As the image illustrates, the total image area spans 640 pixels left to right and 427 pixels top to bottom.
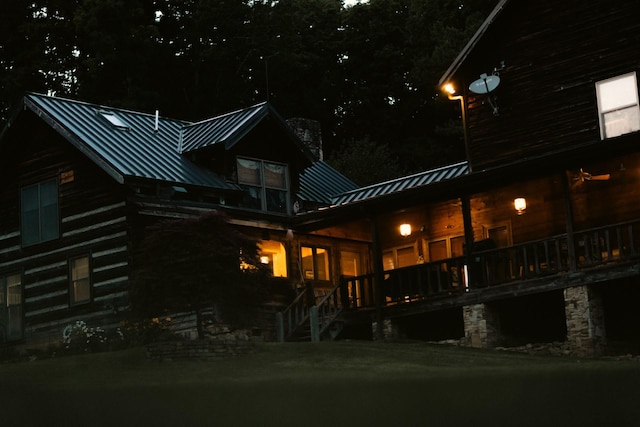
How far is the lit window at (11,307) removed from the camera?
39.0 metres

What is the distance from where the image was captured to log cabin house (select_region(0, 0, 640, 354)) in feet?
107

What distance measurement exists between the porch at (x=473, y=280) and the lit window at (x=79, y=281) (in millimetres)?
5771

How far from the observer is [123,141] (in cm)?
3794

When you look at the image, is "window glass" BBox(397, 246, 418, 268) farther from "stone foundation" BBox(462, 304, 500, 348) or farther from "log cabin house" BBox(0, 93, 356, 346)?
"stone foundation" BBox(462, 304, 500, 348)

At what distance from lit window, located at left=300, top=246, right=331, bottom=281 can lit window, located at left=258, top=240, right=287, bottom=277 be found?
835mm

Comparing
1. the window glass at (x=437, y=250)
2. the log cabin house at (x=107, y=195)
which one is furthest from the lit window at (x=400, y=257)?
the log cabin house at (x=107, y=195)

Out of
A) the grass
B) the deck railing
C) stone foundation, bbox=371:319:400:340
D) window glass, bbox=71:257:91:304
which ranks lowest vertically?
the grass

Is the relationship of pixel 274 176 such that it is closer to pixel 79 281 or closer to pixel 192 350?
pixel 79 281

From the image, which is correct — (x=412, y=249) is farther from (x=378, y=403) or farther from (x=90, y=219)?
(x=378, y=403)

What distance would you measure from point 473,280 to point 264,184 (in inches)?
341

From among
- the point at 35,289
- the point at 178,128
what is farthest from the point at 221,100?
the point at 35,289

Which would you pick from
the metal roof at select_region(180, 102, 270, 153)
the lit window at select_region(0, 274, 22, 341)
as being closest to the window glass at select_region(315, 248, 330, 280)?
the metal roof at select_region(180, 102, 270, 153)

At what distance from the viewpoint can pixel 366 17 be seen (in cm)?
6975

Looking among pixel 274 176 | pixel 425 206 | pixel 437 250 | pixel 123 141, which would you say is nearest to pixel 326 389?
pixel 425 206
